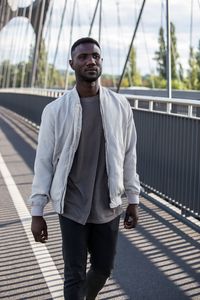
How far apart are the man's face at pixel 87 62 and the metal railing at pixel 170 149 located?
3.42 metres

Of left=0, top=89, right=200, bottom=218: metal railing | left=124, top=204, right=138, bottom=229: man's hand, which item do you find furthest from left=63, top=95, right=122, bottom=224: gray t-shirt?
left=0, top=89, right=200, bottom=218: metal railing

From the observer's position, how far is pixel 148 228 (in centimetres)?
671

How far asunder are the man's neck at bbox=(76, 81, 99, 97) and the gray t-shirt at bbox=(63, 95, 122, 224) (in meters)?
0.03

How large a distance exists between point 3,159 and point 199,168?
700cm

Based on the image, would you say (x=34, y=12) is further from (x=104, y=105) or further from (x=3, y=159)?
(x=104, y=105)

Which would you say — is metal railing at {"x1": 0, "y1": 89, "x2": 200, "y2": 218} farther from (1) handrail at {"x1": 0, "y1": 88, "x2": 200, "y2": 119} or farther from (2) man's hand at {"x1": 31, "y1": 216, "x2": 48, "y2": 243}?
(2) man's hand at {"x1": 31, "y1": 216, "x2": 48, "y2": 243}

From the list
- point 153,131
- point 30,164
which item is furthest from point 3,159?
point 153,131

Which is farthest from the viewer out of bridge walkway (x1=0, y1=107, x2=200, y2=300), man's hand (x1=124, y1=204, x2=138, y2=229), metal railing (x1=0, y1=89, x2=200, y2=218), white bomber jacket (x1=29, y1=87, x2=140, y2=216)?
metal railing (x1=0, y1=89, x2=200, y2=218)

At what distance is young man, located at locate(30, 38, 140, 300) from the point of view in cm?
326

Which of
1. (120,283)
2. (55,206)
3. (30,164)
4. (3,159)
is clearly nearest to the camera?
(55,206)

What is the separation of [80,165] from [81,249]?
1.41ft

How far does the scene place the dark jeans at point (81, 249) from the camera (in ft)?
10.9

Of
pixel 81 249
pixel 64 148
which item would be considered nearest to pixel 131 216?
pixel 81 249

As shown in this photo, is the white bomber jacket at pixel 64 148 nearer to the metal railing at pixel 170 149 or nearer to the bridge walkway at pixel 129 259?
the bridge walkway at pixel 129 259
